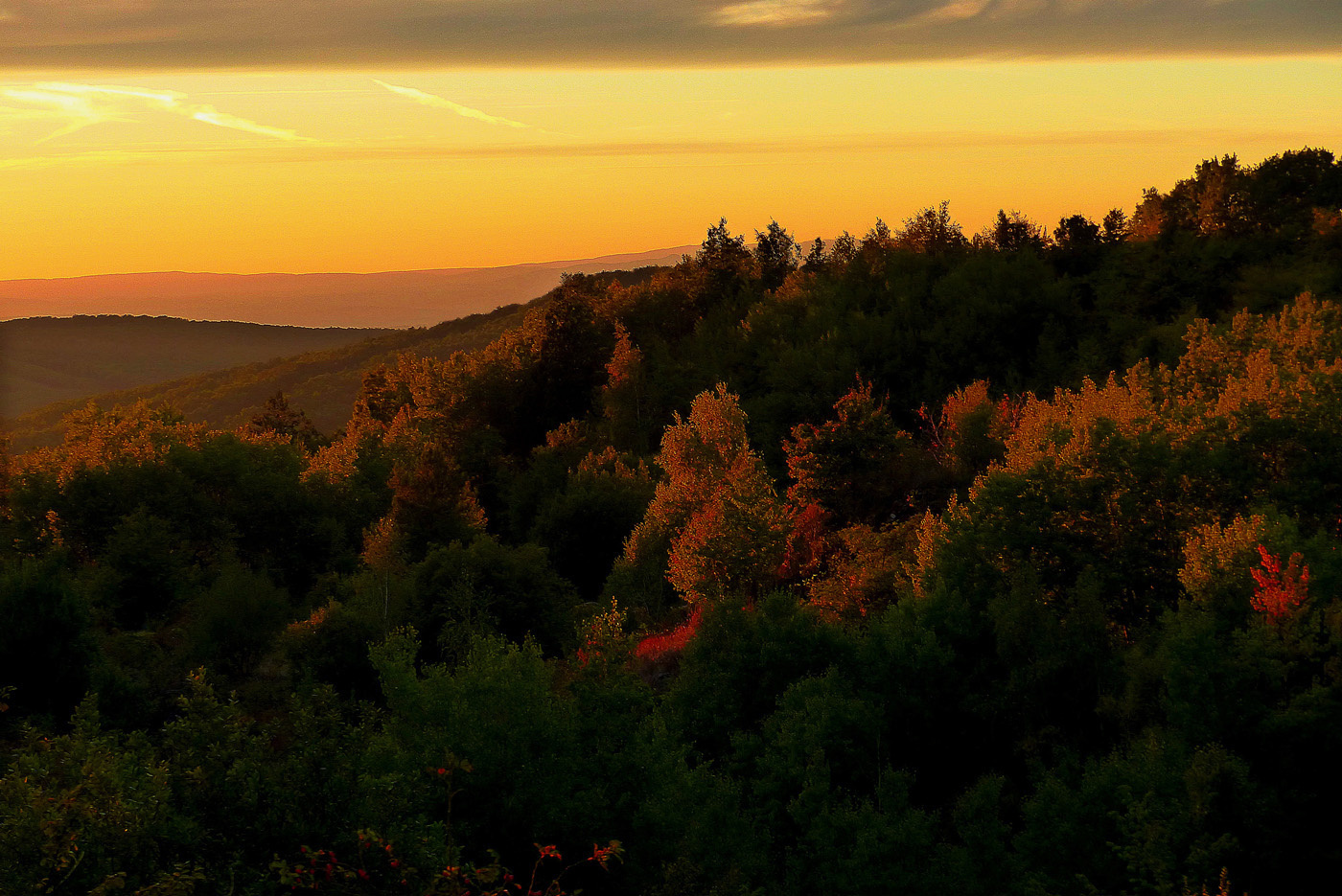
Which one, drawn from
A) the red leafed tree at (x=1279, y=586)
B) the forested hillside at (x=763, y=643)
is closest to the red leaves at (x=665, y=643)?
the forested hillside at (x=763, y=643)

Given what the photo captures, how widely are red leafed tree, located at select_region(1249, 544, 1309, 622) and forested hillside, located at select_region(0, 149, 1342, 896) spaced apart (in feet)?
0.48

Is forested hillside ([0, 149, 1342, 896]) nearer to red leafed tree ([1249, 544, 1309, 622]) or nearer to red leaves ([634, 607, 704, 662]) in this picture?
red leafed tree ([1249, 544, 1309, 622])

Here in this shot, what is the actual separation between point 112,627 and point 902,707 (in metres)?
41.0

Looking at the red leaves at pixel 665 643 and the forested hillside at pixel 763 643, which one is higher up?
the forested hillside at pixel 763 643

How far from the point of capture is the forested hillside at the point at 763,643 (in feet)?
64.1

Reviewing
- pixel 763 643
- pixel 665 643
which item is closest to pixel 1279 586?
pixel 763 643

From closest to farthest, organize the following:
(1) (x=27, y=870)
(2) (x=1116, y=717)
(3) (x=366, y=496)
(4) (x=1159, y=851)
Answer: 1. (1) (x=27, y=870)
2. (4) (x=1159, y=851)
3. (2) (x=1116, y=717)
4. (3) (x=366, y=496)

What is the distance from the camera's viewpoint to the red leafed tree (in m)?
32.5

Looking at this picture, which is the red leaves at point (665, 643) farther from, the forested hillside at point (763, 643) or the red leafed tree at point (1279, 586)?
the red leafed tree at point (1279, 586)

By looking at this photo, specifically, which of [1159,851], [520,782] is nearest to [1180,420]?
[1159,851]

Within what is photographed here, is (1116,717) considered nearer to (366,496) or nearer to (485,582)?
(485,582)

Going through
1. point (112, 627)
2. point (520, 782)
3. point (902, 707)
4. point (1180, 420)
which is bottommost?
point (112, 627)

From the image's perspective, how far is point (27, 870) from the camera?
14773 mm

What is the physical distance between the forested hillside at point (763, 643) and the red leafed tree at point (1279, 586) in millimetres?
148
